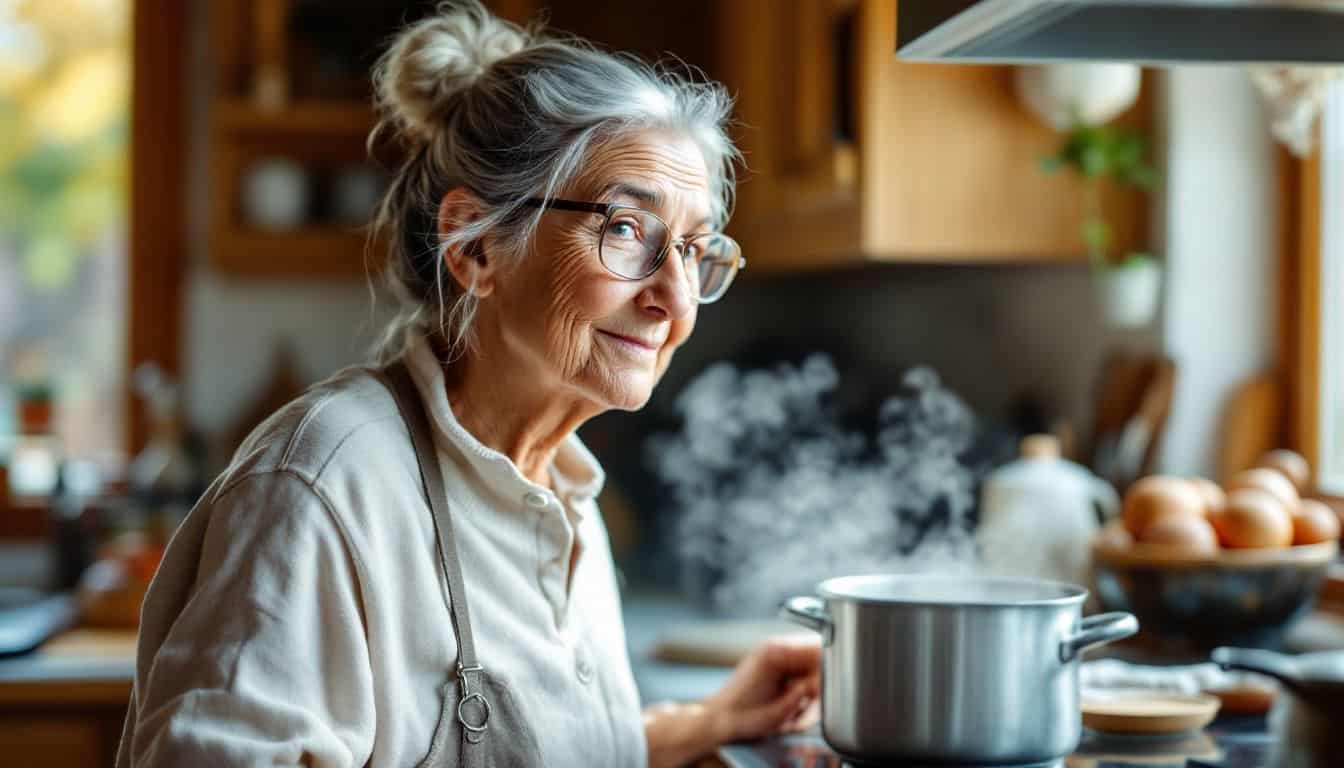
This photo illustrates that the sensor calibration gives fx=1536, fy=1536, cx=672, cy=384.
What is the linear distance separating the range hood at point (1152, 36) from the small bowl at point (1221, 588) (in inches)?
25.4

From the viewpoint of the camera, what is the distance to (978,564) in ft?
6.70

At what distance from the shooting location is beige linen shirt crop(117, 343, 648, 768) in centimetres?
105

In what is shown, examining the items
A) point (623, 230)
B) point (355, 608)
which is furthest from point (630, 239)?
point (355, 608)

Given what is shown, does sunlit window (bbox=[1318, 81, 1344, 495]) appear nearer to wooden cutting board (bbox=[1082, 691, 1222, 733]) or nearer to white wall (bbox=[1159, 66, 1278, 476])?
white wall (bbox=[1159, 66, 1278, 476])

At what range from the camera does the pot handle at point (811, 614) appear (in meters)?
1.23

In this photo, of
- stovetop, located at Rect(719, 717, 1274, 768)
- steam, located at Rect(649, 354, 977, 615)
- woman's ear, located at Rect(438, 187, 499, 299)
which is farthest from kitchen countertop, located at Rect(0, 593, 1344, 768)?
woman's ear, located at Rect(438, 187, 499, 299)

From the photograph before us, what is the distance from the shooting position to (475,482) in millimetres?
1295

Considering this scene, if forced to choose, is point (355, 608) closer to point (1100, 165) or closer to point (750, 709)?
point (750, 709)

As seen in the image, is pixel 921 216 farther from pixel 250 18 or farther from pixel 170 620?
pixel 250 18

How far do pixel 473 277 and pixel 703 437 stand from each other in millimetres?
1550

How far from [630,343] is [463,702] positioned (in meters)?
0.33

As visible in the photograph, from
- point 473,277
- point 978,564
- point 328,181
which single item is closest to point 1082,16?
point 473,277

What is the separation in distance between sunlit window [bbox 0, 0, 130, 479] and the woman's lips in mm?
2595

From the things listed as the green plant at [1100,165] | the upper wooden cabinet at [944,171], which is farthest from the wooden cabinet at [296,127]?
the green plant at [1100,165]
